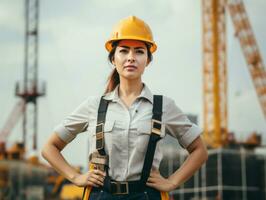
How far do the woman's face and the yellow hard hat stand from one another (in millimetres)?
60

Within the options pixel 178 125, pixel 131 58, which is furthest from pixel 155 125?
pixel 131 58

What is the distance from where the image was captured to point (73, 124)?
5352 mm

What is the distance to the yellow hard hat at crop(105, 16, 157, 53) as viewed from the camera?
17.3ft

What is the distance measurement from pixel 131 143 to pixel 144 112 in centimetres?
26

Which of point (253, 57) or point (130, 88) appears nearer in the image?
point (130, 88)

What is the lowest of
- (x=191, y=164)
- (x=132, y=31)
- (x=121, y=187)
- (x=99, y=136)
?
(x=121, y=187)

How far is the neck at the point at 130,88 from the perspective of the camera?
5348 millimetres

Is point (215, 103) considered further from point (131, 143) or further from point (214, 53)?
point (131, 143)

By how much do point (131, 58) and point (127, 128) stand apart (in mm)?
509

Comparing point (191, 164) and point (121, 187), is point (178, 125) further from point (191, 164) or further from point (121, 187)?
point (121, 187)

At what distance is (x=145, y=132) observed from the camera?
5039 millimetres

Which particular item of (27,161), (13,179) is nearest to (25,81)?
(27,161)

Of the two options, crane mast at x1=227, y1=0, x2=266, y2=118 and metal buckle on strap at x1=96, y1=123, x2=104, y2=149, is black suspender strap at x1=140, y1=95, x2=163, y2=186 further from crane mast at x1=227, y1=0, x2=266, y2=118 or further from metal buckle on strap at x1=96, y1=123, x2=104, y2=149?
crane mast at x1=227, y1=0, x2=266, y2=118

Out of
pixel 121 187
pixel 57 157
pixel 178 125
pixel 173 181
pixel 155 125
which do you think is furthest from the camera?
pixel 57 157
